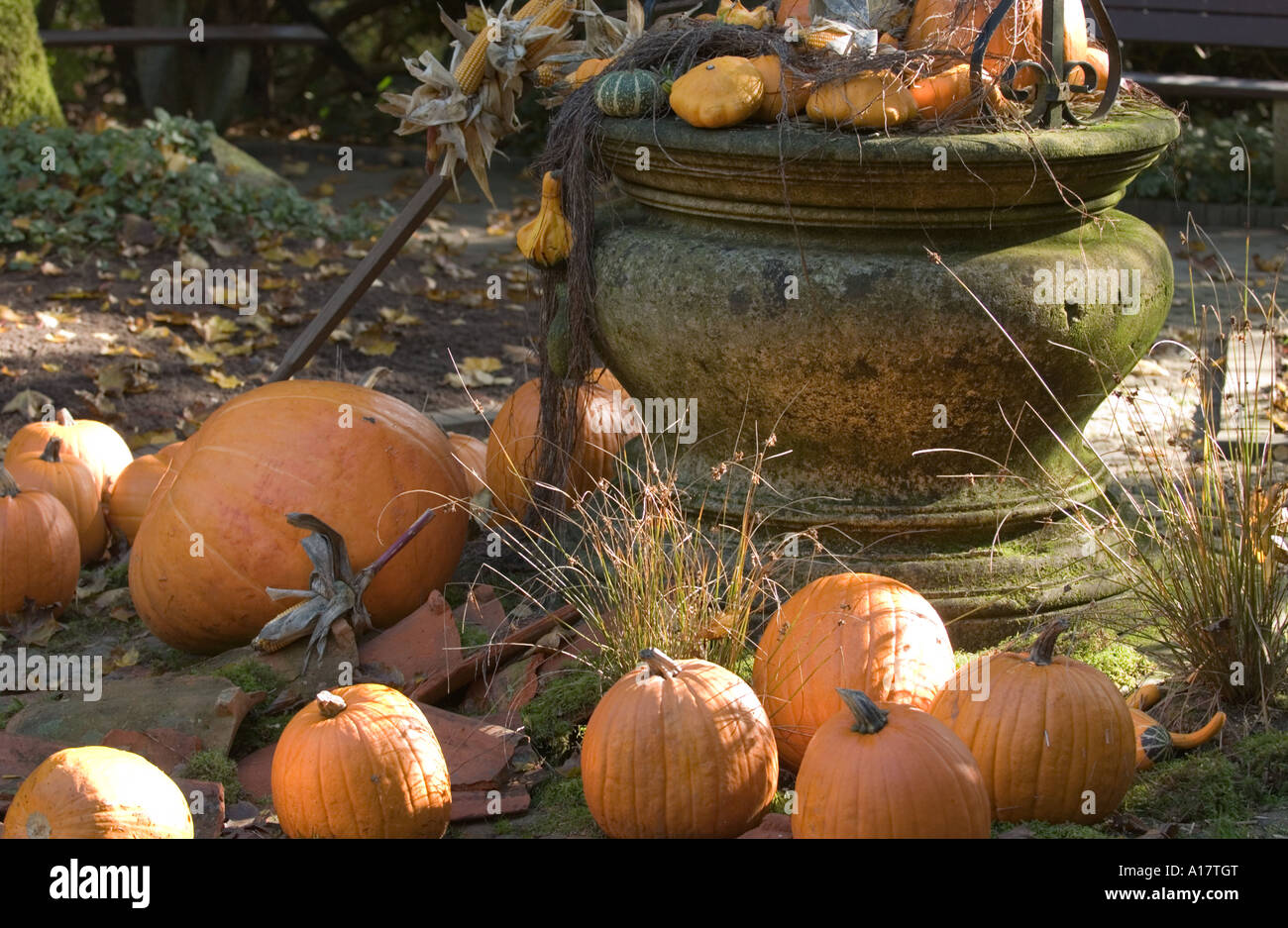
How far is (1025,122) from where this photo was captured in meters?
3.42

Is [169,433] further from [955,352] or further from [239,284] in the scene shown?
[955,352]

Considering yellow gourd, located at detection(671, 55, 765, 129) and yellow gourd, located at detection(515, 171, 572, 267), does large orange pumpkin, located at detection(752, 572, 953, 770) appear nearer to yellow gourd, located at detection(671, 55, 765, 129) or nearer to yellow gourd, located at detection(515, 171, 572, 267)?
yellow gourd, located at detection(671, 55, 765, 129)

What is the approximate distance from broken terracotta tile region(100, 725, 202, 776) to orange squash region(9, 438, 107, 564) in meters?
1.40

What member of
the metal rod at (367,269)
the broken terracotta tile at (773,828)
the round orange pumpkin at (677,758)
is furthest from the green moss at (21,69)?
the broken terracotta tile at (773,828)

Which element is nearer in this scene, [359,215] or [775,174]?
[775,174]

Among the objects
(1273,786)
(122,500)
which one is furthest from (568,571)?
(1273,786)

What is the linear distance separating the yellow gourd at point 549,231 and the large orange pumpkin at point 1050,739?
1.76 m

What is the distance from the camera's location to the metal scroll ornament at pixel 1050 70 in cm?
328

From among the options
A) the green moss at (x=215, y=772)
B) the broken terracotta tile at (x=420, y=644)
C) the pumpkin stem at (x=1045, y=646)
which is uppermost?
the pumpkin stem at (x=1045, y=646)

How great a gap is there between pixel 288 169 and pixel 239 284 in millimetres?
Answer: 3816

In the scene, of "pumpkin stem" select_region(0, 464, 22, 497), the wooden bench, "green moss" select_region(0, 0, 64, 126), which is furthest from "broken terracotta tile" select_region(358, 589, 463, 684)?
the wooden bench

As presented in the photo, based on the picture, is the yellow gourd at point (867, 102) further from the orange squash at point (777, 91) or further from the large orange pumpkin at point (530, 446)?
the large orange pumpkin at point (530, 446)

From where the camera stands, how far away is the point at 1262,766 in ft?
9.47

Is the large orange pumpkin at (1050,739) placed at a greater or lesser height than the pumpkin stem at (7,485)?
lesser
